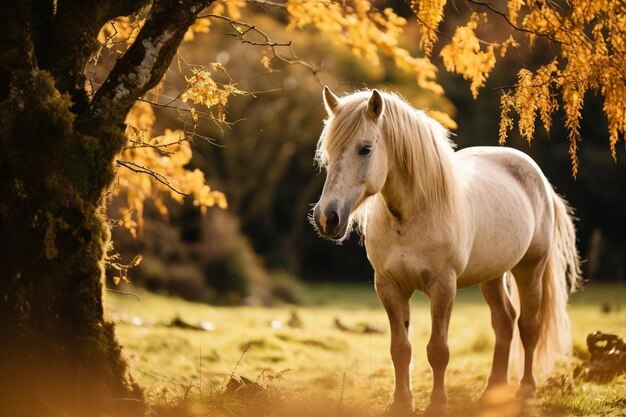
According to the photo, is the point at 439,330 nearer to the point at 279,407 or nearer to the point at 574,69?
the point at 279,407

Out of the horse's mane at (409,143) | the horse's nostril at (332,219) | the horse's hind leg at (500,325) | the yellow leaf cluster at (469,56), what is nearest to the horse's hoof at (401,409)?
the horse's hind leg at (500,325)

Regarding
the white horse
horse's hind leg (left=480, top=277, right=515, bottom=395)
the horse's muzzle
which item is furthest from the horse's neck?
horse's hind leg (left=480, top=277, right=515, bottom=395)

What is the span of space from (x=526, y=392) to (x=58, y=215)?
377cm

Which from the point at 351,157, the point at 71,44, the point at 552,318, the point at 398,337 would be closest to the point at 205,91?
the point at 71,44

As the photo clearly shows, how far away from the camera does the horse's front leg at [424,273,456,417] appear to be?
5.03 metres

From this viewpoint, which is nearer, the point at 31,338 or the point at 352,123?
the point at 31,338

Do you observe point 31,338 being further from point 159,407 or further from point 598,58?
point 598,58

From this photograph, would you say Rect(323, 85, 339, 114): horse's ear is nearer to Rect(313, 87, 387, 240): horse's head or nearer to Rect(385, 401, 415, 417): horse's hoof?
Rect(313, 87, 387, 240): horse's head

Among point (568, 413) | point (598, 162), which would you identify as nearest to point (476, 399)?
point (568, 413)

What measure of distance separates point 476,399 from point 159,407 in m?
2.59

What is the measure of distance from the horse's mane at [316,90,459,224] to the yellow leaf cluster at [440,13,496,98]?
0.56 m

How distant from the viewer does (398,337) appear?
5.19 m

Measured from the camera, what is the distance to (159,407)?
174 inches

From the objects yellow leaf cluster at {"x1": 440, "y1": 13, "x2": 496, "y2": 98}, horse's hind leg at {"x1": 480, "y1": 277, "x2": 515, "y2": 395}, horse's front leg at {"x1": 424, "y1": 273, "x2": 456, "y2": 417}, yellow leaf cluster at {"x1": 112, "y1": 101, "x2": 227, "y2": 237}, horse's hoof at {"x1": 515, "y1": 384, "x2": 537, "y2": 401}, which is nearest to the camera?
horse's front leg at {"x1": 424, "y1": 273, "x2": 456, "y2": 417}
